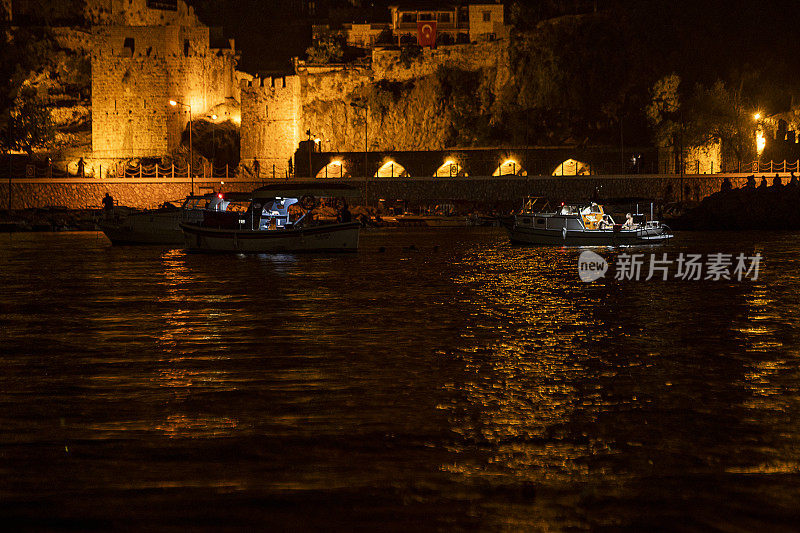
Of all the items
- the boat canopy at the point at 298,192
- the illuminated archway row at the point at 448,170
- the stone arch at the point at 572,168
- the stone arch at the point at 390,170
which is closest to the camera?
the boat canopy at the point at 298,192

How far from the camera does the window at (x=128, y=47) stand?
69.9 m

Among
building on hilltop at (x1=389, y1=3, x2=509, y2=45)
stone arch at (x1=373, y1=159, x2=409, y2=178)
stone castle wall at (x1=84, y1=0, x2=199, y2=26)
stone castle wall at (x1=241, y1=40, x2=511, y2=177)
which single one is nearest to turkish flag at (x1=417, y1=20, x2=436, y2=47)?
building on hilltop at (x1=389, y1=3, x2=509, y2=45)

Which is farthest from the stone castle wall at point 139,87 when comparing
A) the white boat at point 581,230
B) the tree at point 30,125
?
the white boat at point 581,230

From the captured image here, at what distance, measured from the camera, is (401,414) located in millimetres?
7758

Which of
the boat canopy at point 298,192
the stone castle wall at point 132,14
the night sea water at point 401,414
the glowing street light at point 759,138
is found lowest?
the night sea water at point 401,414

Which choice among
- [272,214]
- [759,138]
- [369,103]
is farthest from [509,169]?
[272,214]

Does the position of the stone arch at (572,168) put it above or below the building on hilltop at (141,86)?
below

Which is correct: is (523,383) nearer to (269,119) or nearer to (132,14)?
(269,119)

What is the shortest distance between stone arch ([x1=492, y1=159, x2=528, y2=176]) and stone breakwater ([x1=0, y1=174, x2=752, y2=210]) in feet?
12.2

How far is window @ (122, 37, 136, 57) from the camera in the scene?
229ft

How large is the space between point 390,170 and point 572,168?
13155mm

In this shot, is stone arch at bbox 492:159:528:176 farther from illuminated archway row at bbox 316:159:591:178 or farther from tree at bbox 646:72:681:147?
tree at bbox 646:72:681:147

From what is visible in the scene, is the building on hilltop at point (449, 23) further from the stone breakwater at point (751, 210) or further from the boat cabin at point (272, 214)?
the boat cabin at point (272, 214)

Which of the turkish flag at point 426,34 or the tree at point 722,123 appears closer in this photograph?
the tree at point 722,123
